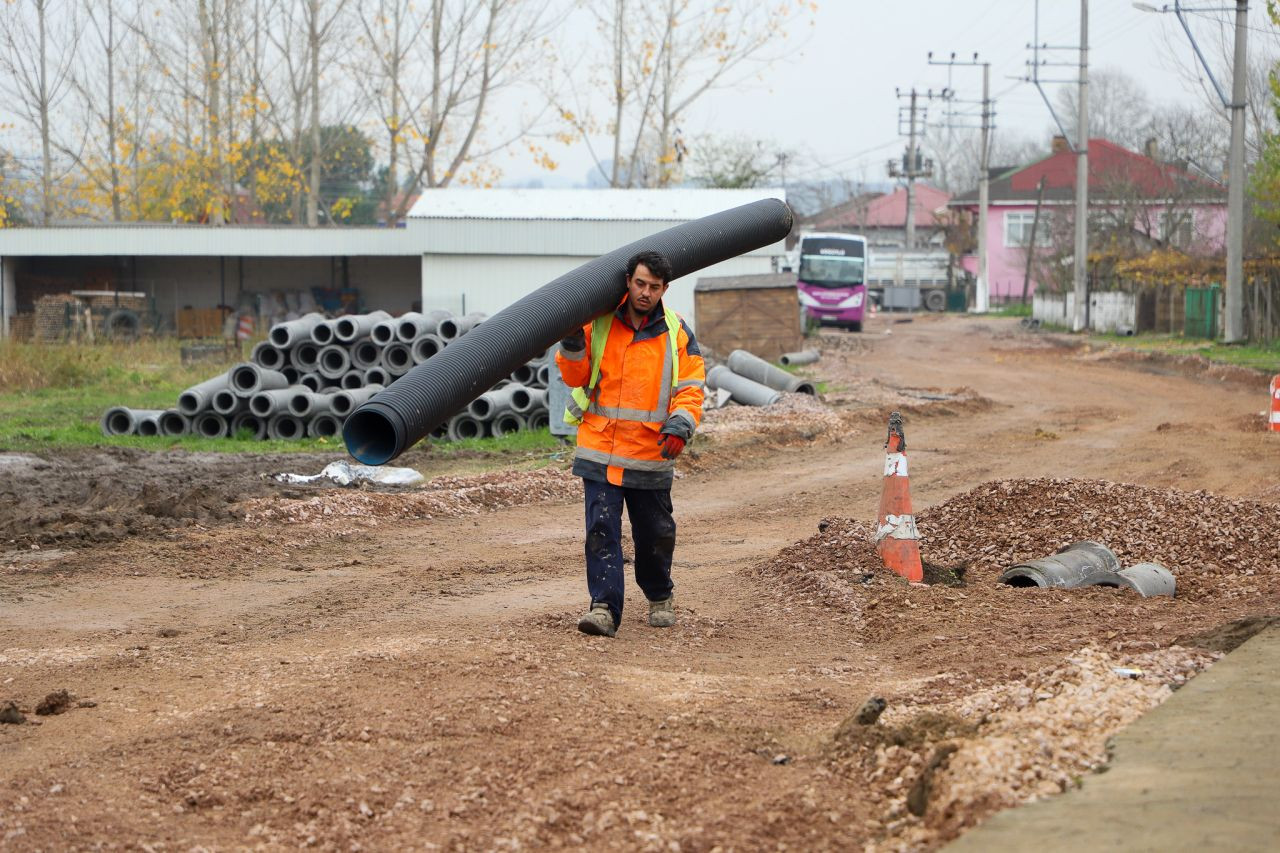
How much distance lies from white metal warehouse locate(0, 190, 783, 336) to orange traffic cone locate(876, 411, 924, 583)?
26.5m

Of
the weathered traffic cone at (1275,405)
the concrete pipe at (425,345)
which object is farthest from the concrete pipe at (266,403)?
the weathered traffic cone at (1275,405)

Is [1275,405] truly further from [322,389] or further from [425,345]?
[322,389]

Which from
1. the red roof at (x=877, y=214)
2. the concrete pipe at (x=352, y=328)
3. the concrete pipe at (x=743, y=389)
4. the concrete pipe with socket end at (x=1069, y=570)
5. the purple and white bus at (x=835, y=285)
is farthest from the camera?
the red roof at (x=877, y=214)

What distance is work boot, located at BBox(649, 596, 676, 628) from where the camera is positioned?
695 centimetres

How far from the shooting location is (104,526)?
1022 cm

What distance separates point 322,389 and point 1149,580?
12382 mm

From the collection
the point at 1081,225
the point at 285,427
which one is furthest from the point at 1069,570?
the point at 1081,225

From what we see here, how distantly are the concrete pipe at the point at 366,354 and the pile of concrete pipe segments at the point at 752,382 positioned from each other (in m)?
5.20

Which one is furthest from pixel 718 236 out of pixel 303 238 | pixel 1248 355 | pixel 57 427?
pixel 303 238

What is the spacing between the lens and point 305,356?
18.0 meters

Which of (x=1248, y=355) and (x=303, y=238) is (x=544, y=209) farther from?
(x=1248, y=355)

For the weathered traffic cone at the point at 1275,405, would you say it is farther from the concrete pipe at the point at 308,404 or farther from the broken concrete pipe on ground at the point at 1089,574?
the concrete pipe at the point at 308,404

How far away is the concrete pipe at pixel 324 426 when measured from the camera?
1708 cm

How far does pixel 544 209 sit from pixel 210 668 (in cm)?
3083
